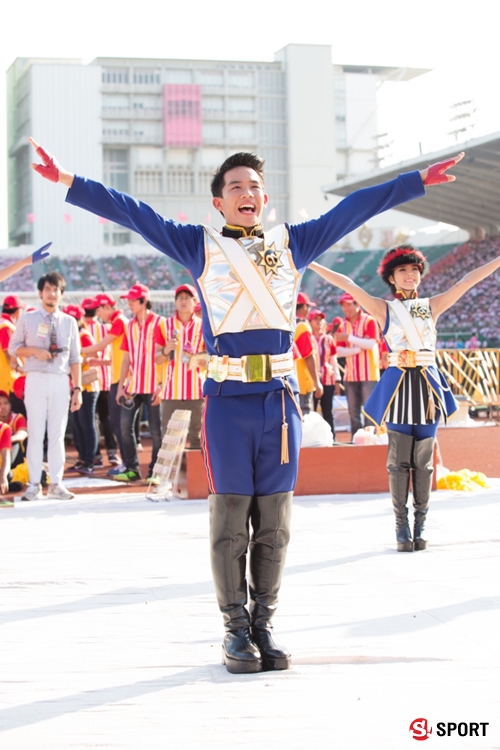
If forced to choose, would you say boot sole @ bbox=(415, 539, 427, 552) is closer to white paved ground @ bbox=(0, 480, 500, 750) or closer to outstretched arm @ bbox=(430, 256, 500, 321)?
white paved ground @ bbox=(0, 480, 500, 750)

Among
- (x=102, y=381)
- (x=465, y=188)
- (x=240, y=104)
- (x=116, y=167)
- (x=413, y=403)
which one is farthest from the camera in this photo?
(x=240, y=104)

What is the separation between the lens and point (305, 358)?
10.6 metres

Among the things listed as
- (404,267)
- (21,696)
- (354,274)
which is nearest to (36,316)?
(404,267)

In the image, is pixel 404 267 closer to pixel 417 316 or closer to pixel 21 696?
pixel 417 316

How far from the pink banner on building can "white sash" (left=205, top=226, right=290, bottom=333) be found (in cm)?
7543

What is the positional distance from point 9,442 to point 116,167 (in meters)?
71.7

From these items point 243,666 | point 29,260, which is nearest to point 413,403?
point 29,260

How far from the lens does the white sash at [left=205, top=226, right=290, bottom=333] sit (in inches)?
136

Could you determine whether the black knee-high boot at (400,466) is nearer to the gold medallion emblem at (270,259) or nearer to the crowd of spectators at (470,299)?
the gold medallion emblem at (270,259)

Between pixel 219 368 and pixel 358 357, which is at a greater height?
pixel 358 357

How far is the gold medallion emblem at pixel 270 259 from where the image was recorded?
3490 mm

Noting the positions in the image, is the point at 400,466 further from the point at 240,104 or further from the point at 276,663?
the point at 240,104

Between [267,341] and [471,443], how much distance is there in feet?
33.1

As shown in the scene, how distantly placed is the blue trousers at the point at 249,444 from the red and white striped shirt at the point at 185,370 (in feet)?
15.8
